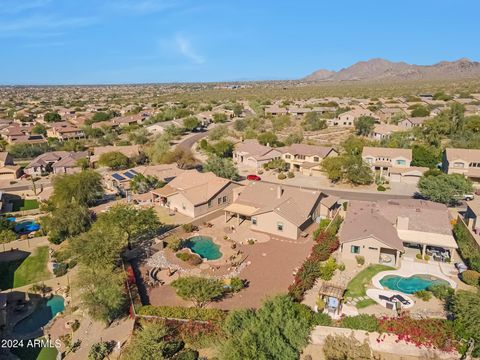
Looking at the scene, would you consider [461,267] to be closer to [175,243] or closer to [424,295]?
[424,295]

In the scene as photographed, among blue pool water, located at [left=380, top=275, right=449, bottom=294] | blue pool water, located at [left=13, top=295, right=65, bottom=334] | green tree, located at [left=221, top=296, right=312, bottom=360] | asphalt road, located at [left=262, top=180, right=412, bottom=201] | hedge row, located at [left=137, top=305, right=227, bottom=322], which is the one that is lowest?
blue pool water, located at [left=13, top=295, right=65, bottom=334]

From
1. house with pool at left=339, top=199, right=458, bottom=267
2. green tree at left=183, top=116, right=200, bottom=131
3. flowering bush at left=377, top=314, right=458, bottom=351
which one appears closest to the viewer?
flowering bush at left=377, top=314, right=458, bottom=351

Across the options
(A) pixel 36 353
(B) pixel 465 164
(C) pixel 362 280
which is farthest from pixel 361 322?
(B) pixel 465 164

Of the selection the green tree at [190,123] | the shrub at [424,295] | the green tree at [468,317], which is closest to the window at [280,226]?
the shrub at [424,295]

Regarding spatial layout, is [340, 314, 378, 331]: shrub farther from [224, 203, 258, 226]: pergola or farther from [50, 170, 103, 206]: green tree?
[50, 170, 103, 206]: green tree

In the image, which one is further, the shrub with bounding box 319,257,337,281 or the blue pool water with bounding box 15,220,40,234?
the blue pool water with bounding box 15,220,40,234

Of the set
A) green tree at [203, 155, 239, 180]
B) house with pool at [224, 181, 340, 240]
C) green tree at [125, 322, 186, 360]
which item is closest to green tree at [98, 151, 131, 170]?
green tree at [203, 155, 239, 180]
